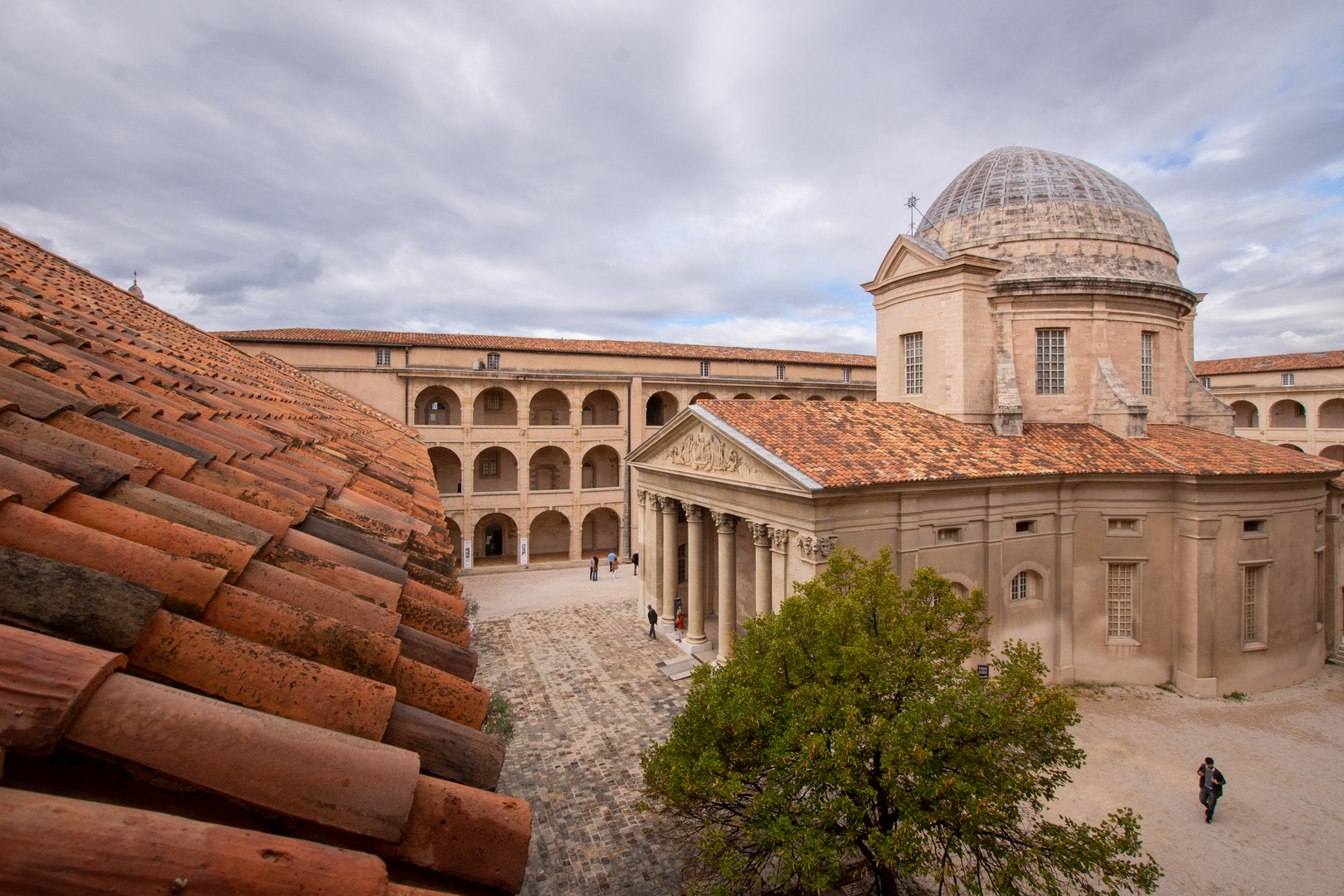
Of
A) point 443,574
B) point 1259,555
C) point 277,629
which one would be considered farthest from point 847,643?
point 1259,555

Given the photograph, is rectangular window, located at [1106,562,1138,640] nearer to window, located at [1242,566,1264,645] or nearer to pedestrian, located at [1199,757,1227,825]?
window, located at [1242,566,1264,645]

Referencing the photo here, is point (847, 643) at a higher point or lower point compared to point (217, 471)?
lower

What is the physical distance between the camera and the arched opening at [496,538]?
40.9 metres

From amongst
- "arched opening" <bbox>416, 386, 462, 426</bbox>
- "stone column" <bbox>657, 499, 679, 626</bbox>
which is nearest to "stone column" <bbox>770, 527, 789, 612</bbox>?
"stone column" <bbox>657, 499, 679, 626</bbox>

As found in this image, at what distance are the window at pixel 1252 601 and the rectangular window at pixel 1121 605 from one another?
10.4 feet

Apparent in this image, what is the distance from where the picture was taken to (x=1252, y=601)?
19859 millimetres

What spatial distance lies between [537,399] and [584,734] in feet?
89.1

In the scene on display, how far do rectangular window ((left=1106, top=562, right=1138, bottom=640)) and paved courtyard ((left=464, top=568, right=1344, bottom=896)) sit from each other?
5.90 feet

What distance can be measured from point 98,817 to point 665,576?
24782mm

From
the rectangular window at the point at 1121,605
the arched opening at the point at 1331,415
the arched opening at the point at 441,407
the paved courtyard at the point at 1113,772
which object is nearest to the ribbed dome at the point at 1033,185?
the rectangular window at the point at 1121,605

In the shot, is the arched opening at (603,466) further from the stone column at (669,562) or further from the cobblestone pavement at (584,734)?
the stone column at (669,562)

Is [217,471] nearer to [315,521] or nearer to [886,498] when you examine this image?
[315,521]

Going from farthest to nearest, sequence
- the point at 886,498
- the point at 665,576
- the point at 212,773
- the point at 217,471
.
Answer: the point at 665,576, the point at 886,498, the point at 217,471, the point at 212,773

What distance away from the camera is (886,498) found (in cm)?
1708
